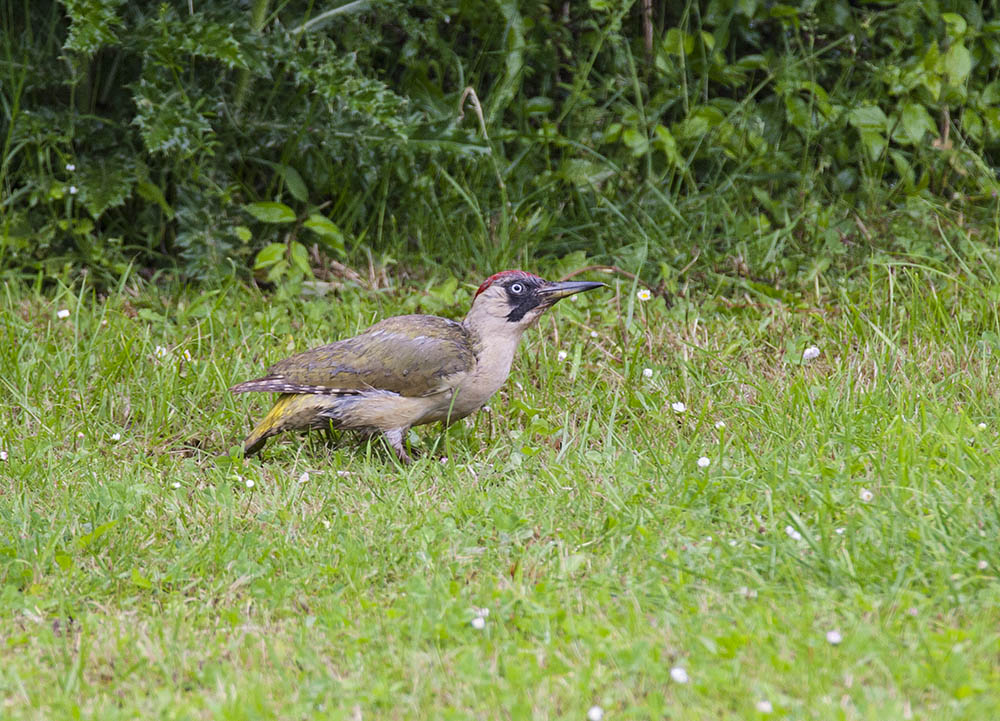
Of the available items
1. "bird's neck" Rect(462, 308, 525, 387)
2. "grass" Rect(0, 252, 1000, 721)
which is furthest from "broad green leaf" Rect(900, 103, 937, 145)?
"bird's neck" Rect(462, 308, 525, 387)

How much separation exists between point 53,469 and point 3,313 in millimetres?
1571

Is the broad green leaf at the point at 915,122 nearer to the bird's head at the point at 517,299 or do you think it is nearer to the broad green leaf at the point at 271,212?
the bird's head at the point at 517,299

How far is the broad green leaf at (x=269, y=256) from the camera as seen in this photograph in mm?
7242

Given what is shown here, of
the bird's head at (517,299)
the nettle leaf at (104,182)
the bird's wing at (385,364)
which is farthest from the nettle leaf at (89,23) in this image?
the bird's head at (517,299)

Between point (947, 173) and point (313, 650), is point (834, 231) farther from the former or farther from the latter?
point (313, 650)

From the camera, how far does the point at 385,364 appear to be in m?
5.45

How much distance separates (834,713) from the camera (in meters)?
3.12

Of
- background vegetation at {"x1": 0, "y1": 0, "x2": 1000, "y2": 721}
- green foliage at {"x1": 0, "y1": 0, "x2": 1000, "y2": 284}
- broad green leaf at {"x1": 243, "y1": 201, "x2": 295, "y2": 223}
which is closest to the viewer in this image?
background vegetation at {"x1": 0, "y1": 0, "x2": 1000, "y2": 721}

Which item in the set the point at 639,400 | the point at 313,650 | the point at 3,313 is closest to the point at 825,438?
the point at 639,400

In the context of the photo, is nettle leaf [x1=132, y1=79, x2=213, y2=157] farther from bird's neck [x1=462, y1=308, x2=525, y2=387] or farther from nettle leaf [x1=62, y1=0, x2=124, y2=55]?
bird's neck [x1=462, y1=308, x2=525, y2=387]

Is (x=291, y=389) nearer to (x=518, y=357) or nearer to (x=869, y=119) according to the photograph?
(x=518, y=357)

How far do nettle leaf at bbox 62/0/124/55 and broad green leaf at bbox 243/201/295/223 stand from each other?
123 centimetres

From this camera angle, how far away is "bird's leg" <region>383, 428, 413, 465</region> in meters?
5.44

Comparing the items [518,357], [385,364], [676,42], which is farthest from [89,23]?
[676,42]
